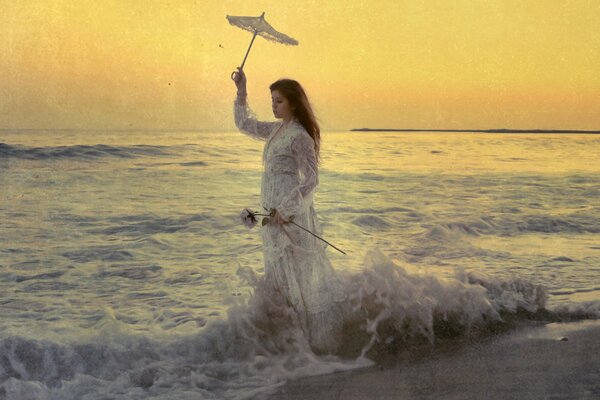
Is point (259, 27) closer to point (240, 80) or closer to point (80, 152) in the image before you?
point (240, 80)

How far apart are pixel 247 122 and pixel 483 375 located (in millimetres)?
1661

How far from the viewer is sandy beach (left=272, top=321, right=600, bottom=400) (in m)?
3.59

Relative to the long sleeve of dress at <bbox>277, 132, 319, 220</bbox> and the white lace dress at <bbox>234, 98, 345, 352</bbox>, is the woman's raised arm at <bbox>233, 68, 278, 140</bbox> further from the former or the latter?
the long sleeve of dress at <bbox>277, 132, 319, 220</bbox>

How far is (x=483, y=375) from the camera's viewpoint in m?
3.85

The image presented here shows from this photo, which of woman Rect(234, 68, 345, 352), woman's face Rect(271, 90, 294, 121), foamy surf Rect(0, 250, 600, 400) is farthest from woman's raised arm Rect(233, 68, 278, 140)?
foamy surf Rect(0, 250, 600, 400)

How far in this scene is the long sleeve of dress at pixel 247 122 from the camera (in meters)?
4.19

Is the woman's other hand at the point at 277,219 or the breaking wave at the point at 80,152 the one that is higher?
the woman's other hand at the point at 277,219

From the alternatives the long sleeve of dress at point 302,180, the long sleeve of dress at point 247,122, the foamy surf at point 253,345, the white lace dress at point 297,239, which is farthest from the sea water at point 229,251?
the long sleeve of dress at point 247,122

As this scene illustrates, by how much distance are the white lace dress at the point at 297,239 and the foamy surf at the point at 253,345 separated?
0.09 meters

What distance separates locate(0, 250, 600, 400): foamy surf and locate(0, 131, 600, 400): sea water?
10mm

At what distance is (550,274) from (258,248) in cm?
253

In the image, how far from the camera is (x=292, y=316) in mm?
4113

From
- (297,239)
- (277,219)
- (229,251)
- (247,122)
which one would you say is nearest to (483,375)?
(297,239)

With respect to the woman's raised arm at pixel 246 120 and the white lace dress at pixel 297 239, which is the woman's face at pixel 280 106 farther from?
the woman's raised arm at pixel 246 120
